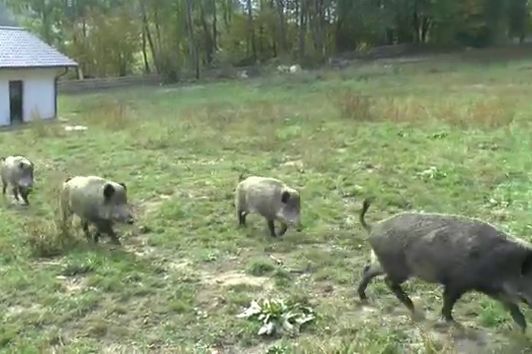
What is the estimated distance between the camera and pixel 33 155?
51.3 ft

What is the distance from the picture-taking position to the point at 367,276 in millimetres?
6727

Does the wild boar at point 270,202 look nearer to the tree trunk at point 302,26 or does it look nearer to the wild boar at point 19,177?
the wild boar at point 19,177

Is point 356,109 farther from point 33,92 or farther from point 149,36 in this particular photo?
point 149,36

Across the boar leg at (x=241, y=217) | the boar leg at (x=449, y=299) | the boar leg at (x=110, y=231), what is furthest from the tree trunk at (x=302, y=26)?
the boar leg at (x=449, y=299)

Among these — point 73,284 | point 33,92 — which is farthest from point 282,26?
point 73,284

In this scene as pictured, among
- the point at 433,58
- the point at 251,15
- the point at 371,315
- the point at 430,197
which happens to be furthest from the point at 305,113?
the point at 251,15

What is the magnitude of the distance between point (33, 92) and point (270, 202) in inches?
676

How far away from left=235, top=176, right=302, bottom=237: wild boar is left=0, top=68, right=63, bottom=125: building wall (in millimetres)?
15370

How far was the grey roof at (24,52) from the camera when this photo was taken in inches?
928

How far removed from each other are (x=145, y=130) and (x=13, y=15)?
97.1 feet

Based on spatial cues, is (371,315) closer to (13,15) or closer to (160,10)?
(160,10)

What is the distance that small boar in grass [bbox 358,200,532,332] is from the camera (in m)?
5.62

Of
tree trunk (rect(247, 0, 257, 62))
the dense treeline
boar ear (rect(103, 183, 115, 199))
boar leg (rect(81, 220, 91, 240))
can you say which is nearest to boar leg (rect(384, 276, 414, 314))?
boar ear (rect(103, 183, 115, 199))

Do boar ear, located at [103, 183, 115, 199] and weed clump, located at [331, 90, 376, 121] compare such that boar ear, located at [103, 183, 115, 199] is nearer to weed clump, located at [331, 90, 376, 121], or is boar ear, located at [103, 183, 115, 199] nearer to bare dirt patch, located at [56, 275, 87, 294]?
bare dirt patch, located at [56, 275, 87, 294]
